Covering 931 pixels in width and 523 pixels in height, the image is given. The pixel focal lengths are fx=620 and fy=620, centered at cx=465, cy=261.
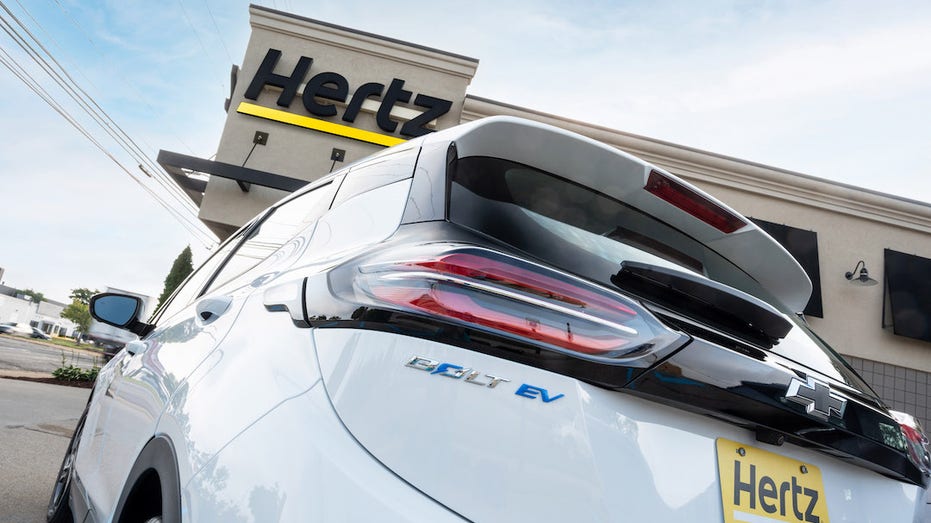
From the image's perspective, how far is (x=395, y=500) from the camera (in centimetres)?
91

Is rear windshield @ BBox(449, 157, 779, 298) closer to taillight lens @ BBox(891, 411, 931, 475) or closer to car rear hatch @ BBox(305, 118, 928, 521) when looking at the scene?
car rear hatch @ BBox(305, 118, 928, 521)

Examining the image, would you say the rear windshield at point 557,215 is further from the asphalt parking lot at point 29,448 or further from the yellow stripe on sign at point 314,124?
the yellow stripe on sign at point 314,124

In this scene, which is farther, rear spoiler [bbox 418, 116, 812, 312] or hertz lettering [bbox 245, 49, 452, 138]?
hertz lettering [bbox 245, 49, 452, 138]

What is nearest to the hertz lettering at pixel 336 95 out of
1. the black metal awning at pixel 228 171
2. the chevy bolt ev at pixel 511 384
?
the black metal awning at pixel 228 171

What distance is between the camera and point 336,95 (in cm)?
1290

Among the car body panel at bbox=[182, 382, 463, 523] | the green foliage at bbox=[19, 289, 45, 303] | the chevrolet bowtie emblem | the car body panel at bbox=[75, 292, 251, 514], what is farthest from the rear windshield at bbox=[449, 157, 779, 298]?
the green foliage at bbox=[19, 289, 45, 303]

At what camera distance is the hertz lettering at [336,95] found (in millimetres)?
12812

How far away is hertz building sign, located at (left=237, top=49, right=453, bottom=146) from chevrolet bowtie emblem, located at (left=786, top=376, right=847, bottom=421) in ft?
39.4

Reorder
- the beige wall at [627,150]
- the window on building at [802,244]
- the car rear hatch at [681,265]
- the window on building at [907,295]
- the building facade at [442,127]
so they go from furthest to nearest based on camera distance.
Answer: the beige wall at [627,150] → the building facade at [442,127] → the window on building at [802,244] → the window on building at [907,295] → the car rear hatch at [681,265]

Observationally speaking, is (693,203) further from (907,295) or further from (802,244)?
(907,295)

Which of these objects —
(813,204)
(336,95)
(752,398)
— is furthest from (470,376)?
(813,204)

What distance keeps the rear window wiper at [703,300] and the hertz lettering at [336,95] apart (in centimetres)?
1190

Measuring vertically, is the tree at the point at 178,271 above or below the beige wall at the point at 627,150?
below

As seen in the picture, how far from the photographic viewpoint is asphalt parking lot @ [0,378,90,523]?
3.57m
